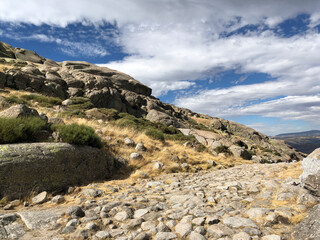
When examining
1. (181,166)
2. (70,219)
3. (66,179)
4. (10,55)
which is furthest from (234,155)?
(10,55)

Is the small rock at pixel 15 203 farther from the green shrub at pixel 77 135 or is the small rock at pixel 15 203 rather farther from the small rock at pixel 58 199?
the green shrub at pixel 77 135

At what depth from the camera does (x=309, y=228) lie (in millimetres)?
2926

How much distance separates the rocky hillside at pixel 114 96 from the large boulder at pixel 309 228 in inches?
468

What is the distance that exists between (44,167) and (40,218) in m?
2.31

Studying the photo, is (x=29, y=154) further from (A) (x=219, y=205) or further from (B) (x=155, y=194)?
(A) (x=219, y=205)

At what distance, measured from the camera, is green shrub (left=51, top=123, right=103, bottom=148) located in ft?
24.6

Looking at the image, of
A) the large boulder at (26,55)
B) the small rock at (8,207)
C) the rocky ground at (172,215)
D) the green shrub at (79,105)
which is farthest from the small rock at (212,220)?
the large boulder at (26,55)

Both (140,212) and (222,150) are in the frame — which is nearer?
(140,212)

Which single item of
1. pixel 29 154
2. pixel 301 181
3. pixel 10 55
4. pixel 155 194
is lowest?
pixel 155 194

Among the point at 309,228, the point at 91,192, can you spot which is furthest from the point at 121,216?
the point at 309,228

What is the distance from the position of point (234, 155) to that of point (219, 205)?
43.4ft

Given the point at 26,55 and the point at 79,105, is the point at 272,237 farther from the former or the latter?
the point at 26,55

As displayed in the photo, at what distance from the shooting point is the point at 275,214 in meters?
3.56

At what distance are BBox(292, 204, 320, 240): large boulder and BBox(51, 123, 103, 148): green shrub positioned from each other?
7.28m
